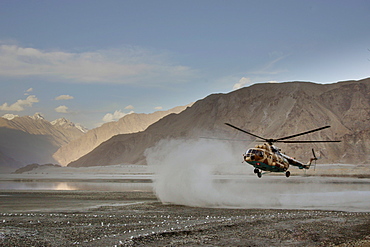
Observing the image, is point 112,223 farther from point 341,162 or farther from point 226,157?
point 341,162

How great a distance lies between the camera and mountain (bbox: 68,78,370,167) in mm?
133250

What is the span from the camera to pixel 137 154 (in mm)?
192750

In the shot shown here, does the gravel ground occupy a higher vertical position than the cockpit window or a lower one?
lower

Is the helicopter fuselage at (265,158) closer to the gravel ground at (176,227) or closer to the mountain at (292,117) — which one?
the gravel ground at (176,227)

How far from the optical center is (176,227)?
25.9 meters

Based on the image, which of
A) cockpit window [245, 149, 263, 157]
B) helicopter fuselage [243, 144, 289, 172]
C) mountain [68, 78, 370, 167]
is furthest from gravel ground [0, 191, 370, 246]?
mountain [68, 78, 370, 167]

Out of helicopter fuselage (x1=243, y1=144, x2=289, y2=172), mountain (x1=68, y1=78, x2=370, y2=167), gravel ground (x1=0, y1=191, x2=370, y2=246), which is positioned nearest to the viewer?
gravel ground (x1=0, y1=191, x2=370, y2=246)

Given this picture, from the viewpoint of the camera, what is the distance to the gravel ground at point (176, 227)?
70.6 feet

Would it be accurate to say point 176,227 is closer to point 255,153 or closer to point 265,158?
point 255,153

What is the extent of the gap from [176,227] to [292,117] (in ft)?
427

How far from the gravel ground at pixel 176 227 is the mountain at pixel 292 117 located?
101 metres

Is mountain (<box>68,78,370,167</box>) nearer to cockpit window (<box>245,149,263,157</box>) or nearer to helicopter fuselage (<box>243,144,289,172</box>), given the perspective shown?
helicopter fuselage (<box>243,144,289,172</box>)

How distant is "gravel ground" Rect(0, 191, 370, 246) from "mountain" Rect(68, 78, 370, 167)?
331 ft

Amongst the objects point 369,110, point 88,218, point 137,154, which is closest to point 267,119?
point 369,110
